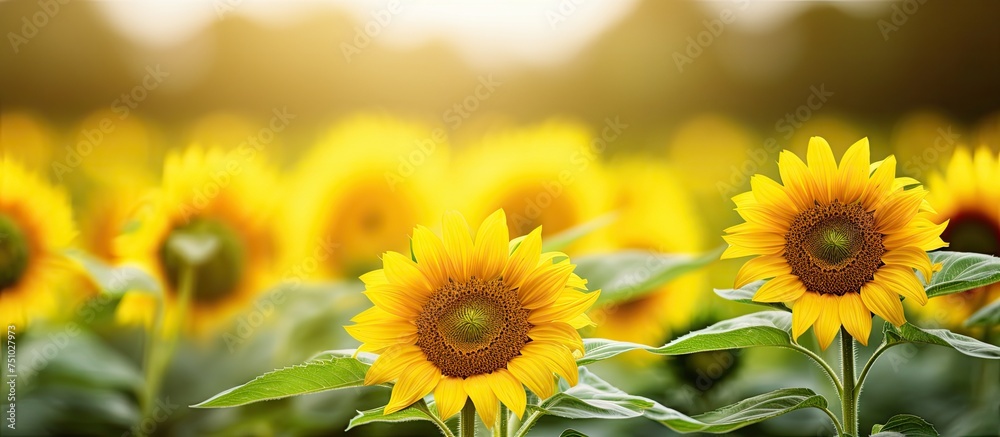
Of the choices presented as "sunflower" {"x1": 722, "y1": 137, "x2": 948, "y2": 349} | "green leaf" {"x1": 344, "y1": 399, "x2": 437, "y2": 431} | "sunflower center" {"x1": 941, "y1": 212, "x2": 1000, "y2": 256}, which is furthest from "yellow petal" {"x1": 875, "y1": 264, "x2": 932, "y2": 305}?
"sunflower center" {"x1": 941, "y1": 212, "x2": 1000, "y2": 256}

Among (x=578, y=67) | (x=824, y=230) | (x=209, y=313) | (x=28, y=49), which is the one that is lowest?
(x=824, y=230)

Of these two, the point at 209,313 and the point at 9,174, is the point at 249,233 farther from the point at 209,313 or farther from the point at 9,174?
the point at 9,174

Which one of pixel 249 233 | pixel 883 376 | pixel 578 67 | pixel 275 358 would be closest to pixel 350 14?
pixel 578 67

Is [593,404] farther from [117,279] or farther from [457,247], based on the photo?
[117,279]

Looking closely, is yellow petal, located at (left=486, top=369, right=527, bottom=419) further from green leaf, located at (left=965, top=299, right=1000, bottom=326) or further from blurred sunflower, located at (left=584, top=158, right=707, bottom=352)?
blurred sunflower, located at (left=584, top=158, right=707, bottom=352)

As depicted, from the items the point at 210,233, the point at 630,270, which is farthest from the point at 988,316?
the point at 210,233

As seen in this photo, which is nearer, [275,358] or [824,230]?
[824,230]

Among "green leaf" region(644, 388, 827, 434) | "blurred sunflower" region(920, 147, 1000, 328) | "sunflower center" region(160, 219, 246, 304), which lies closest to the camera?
"green leaf" region(644, 388, 827, 434)
